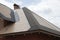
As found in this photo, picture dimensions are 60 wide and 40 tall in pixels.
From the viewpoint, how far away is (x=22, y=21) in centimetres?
1598

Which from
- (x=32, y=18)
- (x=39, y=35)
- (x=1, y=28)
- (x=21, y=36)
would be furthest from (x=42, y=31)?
(x=1, y=28)

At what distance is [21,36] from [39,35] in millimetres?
1400

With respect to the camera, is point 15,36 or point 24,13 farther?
point 24,13

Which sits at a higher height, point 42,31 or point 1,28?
point 42,31

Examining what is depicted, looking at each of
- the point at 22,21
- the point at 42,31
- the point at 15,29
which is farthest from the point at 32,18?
the point at 42,31

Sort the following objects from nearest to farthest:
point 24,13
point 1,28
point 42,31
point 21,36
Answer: point 42,31 → point 21,36 → point 1,28 → point 24,13

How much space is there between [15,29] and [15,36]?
753 mm

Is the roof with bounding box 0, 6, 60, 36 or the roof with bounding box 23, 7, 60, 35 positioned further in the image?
the roof with bounding box 0, 6, 60, 36

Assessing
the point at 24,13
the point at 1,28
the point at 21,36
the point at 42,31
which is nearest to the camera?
the point at 42,31

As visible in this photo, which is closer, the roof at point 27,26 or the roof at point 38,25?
the roof at point 38,25

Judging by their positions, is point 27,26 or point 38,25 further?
point 27,26

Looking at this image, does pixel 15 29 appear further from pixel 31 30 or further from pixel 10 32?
pixel 31 30

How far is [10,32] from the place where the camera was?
1398cm

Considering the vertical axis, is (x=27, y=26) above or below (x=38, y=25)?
below
